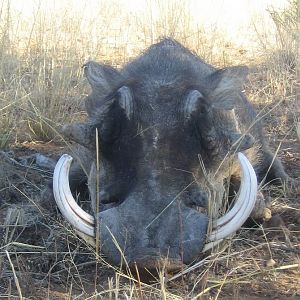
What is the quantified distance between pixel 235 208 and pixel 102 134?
2.22 feet

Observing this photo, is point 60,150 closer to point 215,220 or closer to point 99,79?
point 99,79

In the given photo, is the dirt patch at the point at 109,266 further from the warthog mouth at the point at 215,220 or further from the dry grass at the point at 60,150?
the warthog mouth at the point at 215,220

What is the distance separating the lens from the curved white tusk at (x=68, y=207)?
10.1 ft

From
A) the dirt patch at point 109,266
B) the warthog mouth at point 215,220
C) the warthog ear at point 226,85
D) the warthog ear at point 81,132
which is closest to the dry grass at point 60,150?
the dirt patch at point 109,266

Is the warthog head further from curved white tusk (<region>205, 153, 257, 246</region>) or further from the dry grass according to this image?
the dry grass

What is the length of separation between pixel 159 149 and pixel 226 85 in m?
0.71

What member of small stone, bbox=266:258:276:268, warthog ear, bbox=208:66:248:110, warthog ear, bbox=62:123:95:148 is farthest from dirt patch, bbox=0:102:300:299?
warthog ear, bbox=208:66:248:110

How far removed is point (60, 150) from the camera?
524 cm

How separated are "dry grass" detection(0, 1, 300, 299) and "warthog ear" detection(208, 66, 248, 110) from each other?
652 mm

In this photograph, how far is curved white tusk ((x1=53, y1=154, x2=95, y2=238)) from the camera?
3088 millimetres

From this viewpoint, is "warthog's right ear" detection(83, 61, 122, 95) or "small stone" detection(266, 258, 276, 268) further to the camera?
"warthog's right ear" detection(83, 61, 122, 95)

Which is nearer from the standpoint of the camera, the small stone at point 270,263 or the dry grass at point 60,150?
the dry grass at point 60,150

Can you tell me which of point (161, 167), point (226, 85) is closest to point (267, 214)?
point (226, 85)

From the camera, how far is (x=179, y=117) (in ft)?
10.9
